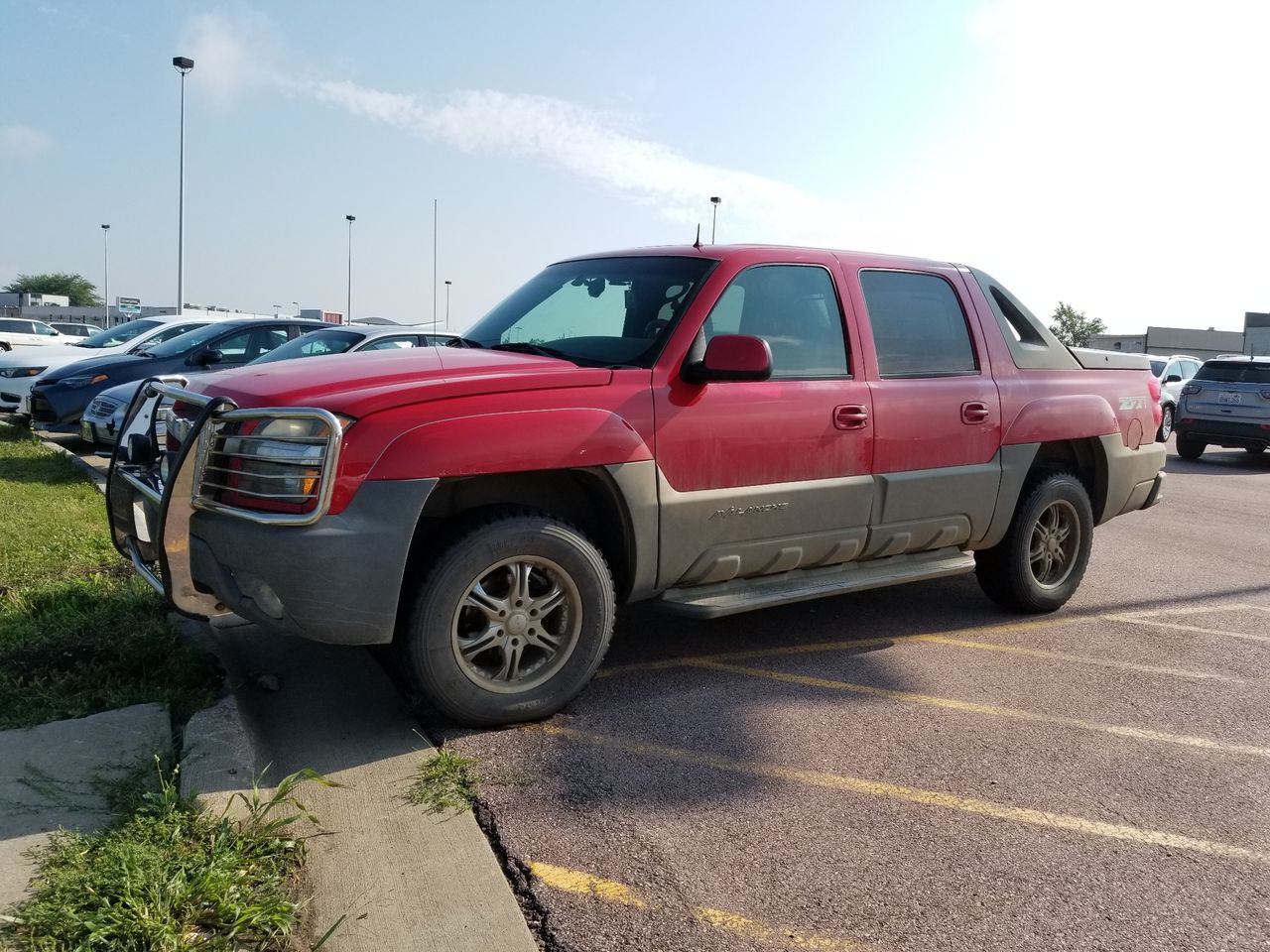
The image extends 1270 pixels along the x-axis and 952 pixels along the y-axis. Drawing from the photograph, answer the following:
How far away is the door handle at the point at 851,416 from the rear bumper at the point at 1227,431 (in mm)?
13234

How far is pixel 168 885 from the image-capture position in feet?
8.30

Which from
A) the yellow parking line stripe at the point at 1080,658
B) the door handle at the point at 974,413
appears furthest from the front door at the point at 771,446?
the yellow parking line stripe at the point at 1080,658

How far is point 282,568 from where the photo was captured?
3.32m

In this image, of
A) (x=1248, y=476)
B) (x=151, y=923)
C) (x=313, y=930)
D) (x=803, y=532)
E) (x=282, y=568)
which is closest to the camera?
(x=151, y=923)

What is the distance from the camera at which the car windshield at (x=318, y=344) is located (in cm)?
1002

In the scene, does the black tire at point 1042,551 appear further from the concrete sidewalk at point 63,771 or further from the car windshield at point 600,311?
the concrete sidewalk at point 63,771

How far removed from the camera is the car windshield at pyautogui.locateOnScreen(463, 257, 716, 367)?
14.1 ft

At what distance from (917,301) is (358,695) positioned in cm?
326

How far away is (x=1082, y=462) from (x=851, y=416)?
2.10 m

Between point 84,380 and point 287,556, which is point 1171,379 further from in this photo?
point 287,556

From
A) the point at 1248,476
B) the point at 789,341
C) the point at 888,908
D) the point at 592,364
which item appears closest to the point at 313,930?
the point at 888,908

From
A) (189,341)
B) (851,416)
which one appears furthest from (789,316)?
(189,341)

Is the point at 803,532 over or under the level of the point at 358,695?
over

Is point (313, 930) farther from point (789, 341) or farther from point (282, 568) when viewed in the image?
point (789, 341)
